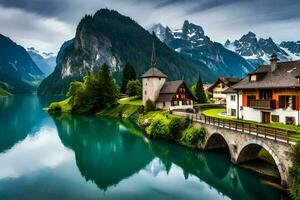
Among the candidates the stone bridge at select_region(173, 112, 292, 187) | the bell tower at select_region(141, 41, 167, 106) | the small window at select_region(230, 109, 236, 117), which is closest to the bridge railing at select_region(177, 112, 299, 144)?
the stone bridge at select_region(173, 112, 292, 187)

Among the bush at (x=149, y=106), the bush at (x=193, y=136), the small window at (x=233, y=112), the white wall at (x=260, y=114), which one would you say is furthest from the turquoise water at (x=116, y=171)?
the bush at (x=149, y=106)

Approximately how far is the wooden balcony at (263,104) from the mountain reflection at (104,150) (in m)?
17.5

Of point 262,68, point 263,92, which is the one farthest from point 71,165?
point 262,68

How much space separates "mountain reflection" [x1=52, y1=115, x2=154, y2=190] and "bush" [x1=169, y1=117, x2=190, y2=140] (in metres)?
5.32

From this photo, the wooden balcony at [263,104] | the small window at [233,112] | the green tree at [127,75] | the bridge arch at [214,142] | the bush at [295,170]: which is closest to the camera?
the bush at [295,170]

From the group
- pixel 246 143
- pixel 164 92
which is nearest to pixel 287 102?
pixel 246 143

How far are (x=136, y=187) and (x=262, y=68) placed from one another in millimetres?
29000

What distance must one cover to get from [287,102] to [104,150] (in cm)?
2986

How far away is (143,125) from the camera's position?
64.0m

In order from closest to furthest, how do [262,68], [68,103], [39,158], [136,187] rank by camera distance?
[136,187], [39,158], [262,68], [68,103]

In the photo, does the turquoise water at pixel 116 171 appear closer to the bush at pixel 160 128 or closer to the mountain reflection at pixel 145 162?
the mountain reflection at pixel 145 162

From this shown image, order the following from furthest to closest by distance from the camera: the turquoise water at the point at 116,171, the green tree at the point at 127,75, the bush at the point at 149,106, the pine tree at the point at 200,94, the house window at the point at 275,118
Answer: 1. the green tree at the point at 127,75
2. the pine tree at the point at 200,94
3. the bush at the point at 149,106
4. the house window at the point at 275,118
5. the turquoise water at the point at 116,171

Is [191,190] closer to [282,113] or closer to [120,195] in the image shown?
[120,195]

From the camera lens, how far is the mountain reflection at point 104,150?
117 ft
